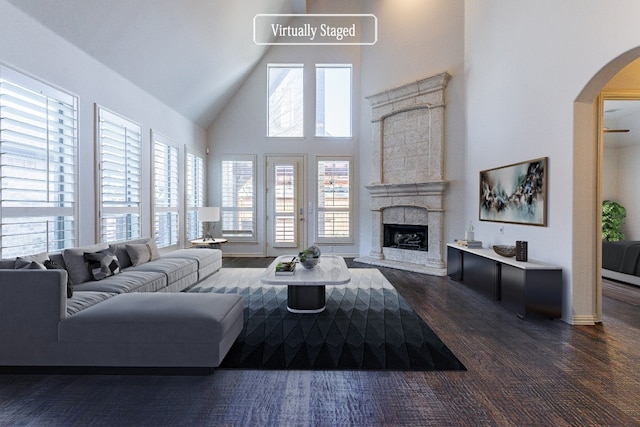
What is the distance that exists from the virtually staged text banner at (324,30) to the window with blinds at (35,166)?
5.16 meters

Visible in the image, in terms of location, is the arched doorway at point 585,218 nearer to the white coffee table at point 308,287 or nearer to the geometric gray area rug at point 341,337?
the geometric gray area rug at point 341,337

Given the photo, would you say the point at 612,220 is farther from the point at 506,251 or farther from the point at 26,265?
the point at 26,265

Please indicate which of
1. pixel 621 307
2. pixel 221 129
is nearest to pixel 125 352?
pixel 621 307

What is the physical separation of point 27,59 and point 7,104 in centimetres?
51

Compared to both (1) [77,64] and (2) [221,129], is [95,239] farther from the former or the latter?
(2) [221,129]

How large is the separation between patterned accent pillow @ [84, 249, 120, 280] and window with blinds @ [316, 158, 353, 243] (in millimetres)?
4810

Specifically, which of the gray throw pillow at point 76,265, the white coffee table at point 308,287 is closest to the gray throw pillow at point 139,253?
the gray throw pillow at point 76,265

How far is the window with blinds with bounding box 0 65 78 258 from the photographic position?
2.84 metres

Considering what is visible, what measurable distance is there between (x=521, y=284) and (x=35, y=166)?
16.4 feet

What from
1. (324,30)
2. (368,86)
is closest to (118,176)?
(368,86)

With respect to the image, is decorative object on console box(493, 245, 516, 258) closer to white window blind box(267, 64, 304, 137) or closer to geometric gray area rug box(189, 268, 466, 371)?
geometric gray area rug box(189, 268, 466, 371)

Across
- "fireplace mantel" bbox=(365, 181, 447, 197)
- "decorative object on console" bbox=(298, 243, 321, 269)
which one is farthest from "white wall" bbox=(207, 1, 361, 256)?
"decorative object on console" bbox=(298, 243, 321, 269)

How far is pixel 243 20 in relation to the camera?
579 centimetres

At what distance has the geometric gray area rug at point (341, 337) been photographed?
2490mm
